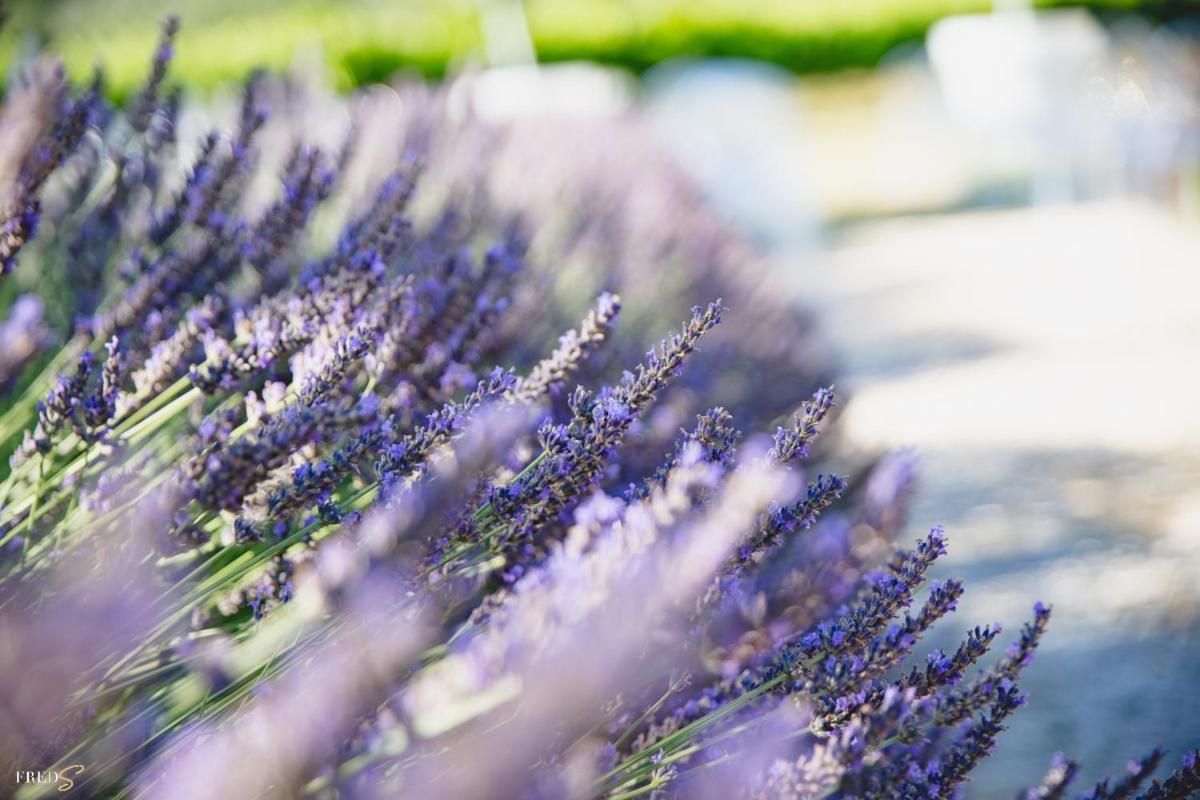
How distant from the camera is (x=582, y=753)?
0.97 metres

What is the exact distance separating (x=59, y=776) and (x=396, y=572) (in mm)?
299

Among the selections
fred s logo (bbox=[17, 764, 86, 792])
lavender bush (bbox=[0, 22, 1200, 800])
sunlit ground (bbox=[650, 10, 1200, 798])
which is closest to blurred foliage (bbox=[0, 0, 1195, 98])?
sunlit ground (bbox=[650, 10, 1200, 798])

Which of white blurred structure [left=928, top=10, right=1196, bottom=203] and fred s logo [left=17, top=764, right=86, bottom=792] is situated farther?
white blurred structure [left=928, top=10, right=1196, bottom=203]

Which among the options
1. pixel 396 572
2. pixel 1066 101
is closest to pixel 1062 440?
pixel 396 572

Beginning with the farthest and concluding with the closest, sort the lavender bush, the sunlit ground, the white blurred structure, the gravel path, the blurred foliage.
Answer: the blurred foliage
the white blurred structure
the sunlit ground
the gravel path
the lavender bush

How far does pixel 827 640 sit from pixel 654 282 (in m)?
1.57

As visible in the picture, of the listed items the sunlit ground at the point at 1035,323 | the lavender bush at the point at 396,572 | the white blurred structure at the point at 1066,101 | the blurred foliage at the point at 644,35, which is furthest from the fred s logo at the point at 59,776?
the blurred foliage at the point at 644,35

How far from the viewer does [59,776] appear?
0.86 meters

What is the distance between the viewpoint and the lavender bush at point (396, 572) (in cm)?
77

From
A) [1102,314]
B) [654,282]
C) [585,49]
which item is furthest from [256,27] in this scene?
[654,282]

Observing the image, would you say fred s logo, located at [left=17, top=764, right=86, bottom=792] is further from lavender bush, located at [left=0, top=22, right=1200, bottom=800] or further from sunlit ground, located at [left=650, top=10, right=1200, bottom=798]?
sunlit ground, located at [left=650, top=10, right=1200, bottom=798]

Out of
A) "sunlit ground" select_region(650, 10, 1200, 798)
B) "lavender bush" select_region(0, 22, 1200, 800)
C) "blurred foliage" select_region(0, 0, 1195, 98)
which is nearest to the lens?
"lavender bush" select_region(0, 22, 1200, 800)

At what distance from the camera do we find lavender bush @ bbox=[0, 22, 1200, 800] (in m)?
0.77

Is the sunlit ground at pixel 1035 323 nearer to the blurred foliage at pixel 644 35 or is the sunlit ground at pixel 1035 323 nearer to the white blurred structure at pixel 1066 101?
the white blurred structure at pixel 1066 101
